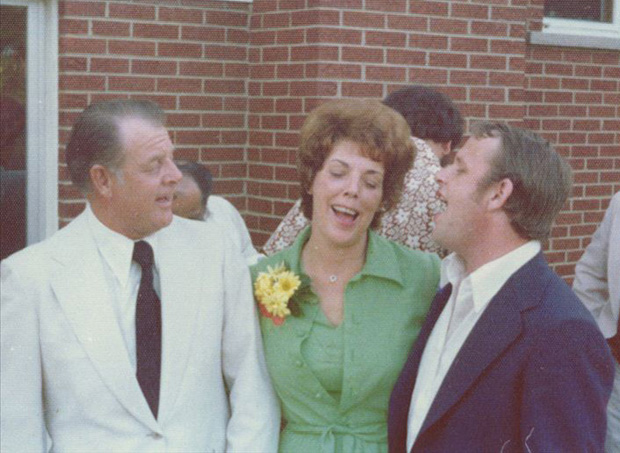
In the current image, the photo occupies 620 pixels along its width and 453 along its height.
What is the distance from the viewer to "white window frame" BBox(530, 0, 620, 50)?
25.1 ft

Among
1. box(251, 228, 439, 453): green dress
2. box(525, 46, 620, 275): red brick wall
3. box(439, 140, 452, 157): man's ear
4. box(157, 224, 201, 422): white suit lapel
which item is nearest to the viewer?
box(157, 224, 201, 422): white suit lapel

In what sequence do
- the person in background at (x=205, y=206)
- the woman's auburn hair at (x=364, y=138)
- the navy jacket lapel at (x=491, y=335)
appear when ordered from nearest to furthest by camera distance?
1. the navy jacket lapel at (x=491, y=335)
2. the woman's auburn hair at (x=364, y=138)
3. the person in background at (x=205, y=206)

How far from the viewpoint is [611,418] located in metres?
5.18

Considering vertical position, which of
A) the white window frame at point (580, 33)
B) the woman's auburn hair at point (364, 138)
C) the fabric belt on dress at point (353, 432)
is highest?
the white window frame at point (580, 33)

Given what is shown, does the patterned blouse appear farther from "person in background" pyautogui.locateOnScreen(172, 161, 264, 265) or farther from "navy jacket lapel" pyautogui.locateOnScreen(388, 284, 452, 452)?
"person in background" pyautogui.locateOnScreen(172, 161, 264, 265)

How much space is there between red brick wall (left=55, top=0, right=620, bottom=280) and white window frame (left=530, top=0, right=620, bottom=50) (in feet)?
0.48

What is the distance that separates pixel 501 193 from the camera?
3.40 meters

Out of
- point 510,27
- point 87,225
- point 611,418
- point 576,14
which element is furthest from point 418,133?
point 576,14

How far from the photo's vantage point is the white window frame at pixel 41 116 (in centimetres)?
629

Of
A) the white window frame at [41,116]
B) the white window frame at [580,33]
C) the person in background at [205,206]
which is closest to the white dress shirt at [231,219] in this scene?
the person in background at [205,206]

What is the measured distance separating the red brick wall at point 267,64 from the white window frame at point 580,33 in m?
0.15

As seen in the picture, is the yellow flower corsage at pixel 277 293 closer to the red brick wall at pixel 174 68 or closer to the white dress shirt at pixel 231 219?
the white dress shirt at pixel 231 219

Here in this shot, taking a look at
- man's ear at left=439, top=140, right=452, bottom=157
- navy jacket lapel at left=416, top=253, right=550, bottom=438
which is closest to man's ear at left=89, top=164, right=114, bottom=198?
navy jacket lapel at left=416, top=253, right=550, bottom=438

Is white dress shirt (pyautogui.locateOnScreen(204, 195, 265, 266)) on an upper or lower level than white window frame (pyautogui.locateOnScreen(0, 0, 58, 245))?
lower
